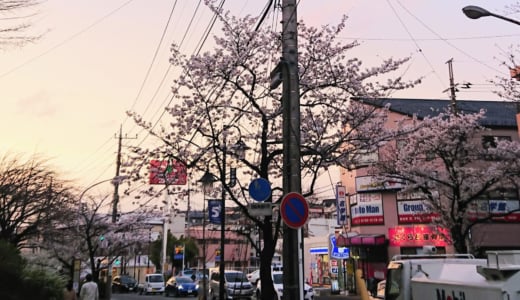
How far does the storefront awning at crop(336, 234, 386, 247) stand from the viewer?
2803 cm

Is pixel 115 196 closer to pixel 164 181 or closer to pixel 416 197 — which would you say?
pixel 164 181

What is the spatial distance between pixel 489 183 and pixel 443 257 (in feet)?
37.7

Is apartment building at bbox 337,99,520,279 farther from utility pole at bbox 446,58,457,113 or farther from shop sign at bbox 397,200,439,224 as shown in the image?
utility pole at bbox 446,58,457,113

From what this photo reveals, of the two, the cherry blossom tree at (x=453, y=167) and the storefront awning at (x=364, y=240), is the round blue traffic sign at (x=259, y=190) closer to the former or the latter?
the cherry blossom tree at (x=453, y=167)

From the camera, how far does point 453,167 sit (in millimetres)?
20688

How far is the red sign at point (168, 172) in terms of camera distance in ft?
47.6

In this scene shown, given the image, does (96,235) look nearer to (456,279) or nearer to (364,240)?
(364,240)

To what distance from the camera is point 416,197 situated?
27328 mm

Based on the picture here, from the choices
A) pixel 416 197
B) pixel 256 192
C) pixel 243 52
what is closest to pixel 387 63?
pixel 243 52

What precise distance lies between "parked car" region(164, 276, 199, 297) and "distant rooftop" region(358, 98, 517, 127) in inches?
812

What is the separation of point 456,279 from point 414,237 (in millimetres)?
20939

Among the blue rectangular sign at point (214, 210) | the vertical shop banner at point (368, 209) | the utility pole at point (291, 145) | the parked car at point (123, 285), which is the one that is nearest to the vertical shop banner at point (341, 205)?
the vertical shop banner at point (368, 209)

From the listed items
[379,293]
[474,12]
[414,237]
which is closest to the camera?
[379,293]

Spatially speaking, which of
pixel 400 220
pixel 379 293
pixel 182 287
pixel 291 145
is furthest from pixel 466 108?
pixel 291 145
